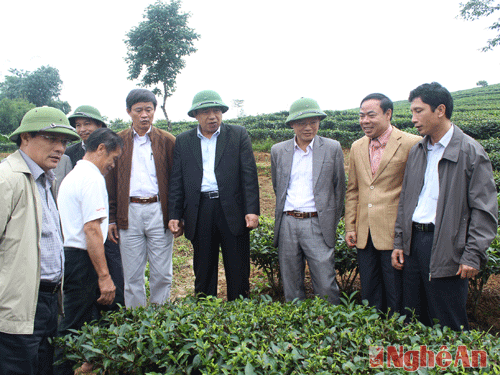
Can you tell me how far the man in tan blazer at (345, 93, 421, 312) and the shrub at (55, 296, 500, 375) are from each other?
0.78 meters

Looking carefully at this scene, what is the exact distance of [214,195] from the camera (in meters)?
3.34

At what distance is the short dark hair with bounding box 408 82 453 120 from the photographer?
2580mm

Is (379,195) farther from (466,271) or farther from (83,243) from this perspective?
(83,243)

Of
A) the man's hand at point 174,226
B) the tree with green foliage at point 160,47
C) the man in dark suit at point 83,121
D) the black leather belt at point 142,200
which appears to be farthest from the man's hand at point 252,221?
the tree with green foliage at point 160,47

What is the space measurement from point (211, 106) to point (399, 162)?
1.65m

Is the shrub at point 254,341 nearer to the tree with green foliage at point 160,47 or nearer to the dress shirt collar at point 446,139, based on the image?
the dress shirt collar at point 446,139

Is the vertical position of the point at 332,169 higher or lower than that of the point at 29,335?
higher

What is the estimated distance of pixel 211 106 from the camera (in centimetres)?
327

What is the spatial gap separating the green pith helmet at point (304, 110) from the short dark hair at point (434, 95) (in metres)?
0.82

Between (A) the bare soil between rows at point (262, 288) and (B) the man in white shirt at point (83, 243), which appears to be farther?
(A) the bare soil between rows at point (262, 288)

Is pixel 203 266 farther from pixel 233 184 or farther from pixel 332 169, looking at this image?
pixel 332 169

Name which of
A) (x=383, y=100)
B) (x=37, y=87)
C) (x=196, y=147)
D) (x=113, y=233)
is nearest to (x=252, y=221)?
(x=196, y=147)

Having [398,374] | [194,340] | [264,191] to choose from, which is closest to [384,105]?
[398,374]

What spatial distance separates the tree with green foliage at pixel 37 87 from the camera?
48.2m
